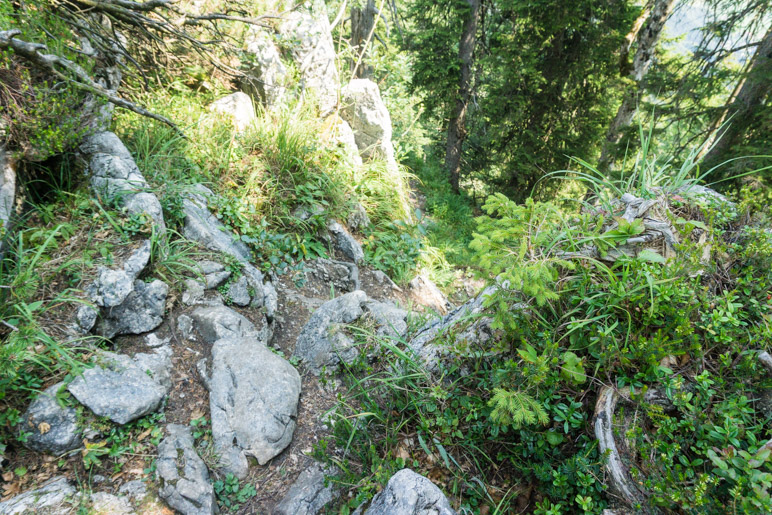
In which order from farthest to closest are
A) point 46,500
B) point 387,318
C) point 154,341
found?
point 387,318 → point 154,341 → point 46,500

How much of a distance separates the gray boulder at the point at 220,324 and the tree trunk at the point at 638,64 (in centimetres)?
726

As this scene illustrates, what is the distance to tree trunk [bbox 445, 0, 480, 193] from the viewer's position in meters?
9.07

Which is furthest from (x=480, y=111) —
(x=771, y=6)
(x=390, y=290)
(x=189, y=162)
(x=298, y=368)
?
(x=298, y=368)

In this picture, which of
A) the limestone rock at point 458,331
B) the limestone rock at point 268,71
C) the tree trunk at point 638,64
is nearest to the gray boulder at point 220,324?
the limestone rock at point 458,331

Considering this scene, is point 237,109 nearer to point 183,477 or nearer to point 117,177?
point 117,177

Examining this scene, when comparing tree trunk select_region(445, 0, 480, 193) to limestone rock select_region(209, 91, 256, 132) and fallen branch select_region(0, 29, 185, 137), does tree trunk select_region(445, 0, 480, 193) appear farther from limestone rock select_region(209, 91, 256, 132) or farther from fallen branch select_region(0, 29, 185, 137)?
fallen branch select_region(0, 29, 185, 137)

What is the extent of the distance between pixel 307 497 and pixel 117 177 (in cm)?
324

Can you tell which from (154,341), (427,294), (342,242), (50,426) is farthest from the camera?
(427,294)

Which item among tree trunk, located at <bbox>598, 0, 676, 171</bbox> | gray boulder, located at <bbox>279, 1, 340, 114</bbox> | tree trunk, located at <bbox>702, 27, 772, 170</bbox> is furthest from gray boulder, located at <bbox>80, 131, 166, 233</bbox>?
tree trunk, located at <bbox>598, 0, 676, 171</bbox>

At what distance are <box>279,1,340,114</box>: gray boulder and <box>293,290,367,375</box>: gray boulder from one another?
4.35 m

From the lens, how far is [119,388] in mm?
2373

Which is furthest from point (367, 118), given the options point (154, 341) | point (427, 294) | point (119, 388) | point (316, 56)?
point (119, 388)

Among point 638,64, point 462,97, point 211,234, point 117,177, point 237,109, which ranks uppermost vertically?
point 638,64

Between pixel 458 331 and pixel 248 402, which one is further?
Result: pixel 248 402
